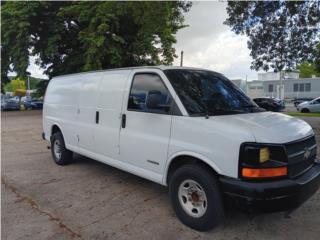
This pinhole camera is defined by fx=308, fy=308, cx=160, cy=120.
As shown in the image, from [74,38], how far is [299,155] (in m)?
23.8

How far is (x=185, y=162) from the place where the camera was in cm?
407

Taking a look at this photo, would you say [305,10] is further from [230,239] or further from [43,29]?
[43,29]

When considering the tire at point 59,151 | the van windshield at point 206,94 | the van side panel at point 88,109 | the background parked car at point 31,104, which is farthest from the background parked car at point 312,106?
the background parked car at point 31,104

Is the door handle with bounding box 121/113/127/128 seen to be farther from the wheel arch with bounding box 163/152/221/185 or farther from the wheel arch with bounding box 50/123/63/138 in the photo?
the wheel arch with bounding box 50/123/63/138

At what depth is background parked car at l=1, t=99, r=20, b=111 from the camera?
35.0 m

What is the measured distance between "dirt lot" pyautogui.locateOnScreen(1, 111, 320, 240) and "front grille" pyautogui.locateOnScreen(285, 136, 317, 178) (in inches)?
30.5

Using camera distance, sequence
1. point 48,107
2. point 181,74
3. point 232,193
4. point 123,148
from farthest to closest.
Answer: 1. point 48,107
2. point 123,148
3. point 181,74
4. point 232,193

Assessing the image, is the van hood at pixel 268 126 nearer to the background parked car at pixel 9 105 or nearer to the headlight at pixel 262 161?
the headlight at pixel 262 161

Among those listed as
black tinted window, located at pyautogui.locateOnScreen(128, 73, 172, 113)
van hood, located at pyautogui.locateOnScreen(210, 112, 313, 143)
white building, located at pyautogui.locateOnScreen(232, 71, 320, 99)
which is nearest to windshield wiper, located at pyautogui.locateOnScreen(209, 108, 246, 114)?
van hood, located at pyautogui.locateOnScreen(210, 112, 313, 143)

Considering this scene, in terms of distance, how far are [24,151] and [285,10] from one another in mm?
10019

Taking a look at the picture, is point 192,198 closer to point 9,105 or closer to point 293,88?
point 9,105

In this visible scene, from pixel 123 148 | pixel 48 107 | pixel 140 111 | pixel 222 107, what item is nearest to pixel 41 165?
pixel 48 107

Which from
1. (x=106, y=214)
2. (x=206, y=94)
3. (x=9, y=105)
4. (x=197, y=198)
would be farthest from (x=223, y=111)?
(x=9, y=105)

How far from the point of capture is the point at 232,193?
11.2 feet
